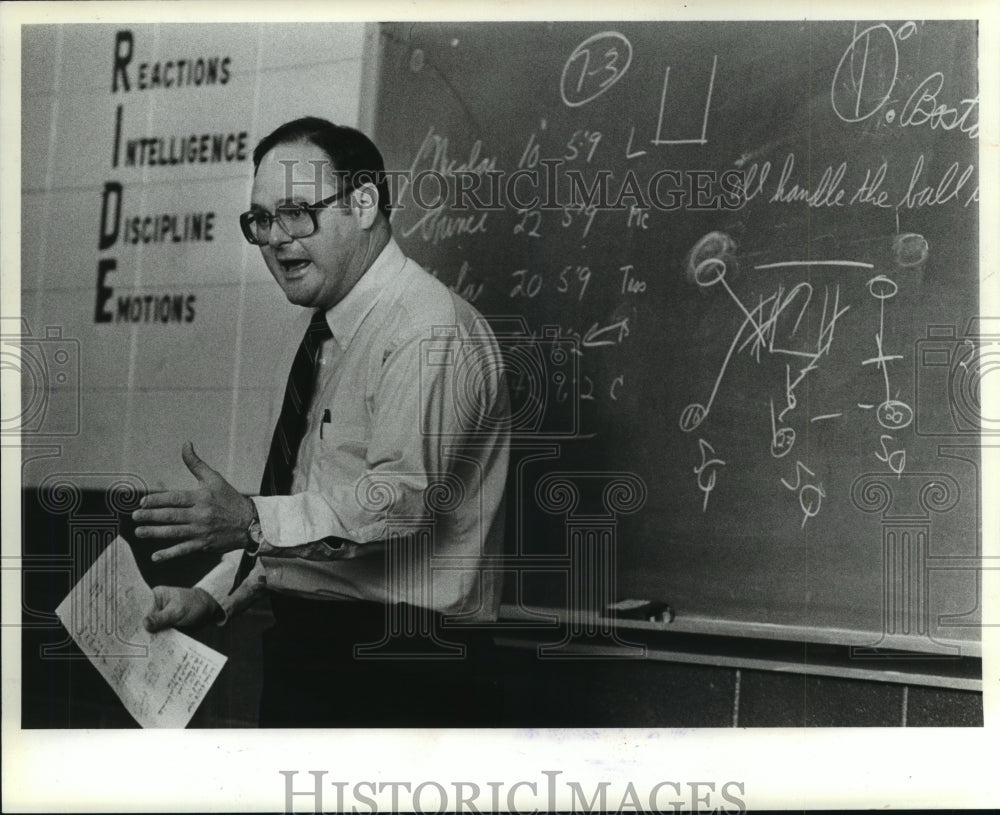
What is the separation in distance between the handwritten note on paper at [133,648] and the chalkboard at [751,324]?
3.54 ft

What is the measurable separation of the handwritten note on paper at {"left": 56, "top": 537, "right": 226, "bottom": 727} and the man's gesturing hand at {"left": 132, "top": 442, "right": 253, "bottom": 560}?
0.42ft

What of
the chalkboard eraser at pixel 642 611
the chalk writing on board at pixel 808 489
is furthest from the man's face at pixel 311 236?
the chalk writing on board at pixel 808 489

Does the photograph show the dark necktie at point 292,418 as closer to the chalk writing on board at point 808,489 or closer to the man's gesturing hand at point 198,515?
the man's gesturing hand at point 198,515

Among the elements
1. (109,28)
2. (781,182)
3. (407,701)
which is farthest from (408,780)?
(109,28)

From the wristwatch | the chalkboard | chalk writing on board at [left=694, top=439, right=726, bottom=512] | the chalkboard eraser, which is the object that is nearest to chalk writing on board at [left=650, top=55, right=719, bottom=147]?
the chalkboard

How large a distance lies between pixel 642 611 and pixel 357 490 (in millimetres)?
970

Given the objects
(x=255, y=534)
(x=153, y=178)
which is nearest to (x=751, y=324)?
(x=255, y=534)

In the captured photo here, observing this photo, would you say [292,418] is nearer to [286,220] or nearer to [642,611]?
[286,220]

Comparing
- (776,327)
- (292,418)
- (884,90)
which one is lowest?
(292,418)

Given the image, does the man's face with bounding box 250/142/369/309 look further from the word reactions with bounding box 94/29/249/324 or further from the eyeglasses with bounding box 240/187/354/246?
the word reactions with bounding box 94/29/249/324

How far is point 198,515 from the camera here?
3.64 meters

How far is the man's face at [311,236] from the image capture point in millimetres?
3629

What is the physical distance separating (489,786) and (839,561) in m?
1.30

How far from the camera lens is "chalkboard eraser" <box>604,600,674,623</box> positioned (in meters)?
3.61
